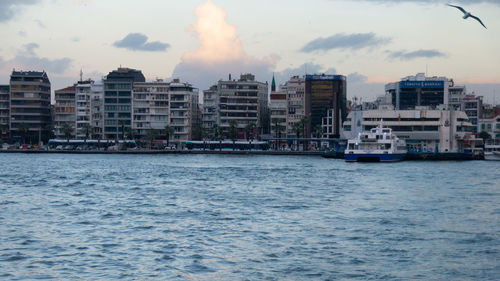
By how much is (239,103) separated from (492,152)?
67297 mm

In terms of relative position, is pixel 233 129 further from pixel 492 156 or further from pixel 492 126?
pixel 492 126

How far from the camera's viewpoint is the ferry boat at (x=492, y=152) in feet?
519

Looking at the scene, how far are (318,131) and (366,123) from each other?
97.3ft

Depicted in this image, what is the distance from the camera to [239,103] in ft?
650

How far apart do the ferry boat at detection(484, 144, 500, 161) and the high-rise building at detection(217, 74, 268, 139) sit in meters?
60.2

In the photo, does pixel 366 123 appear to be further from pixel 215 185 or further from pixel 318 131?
pixel 215 185

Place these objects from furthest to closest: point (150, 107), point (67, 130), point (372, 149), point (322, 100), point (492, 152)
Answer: point (150, 107)
point (322, 100)
point (67, 130)
point (492, 152)
point (372, 149)

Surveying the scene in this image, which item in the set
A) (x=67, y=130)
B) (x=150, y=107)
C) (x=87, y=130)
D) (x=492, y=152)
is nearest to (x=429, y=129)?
(x=492, y=152)

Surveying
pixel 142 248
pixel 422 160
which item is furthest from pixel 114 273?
pixel 422 160

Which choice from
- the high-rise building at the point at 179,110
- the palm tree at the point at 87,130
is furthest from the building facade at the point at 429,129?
the palm tree at the point at 87,130

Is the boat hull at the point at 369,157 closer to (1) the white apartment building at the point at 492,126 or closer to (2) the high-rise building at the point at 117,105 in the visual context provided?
(1) the white apartment building at the point at 492,126

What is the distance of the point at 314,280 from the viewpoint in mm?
24875

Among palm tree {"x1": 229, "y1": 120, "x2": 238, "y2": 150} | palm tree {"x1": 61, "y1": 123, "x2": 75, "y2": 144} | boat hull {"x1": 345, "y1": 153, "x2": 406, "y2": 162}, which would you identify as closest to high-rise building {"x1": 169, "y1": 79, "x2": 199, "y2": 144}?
palm tree {"x1": 229, "y1": 120, "x2": 238, "y2": 150}

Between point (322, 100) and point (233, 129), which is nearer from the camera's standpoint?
point (233, 129)
